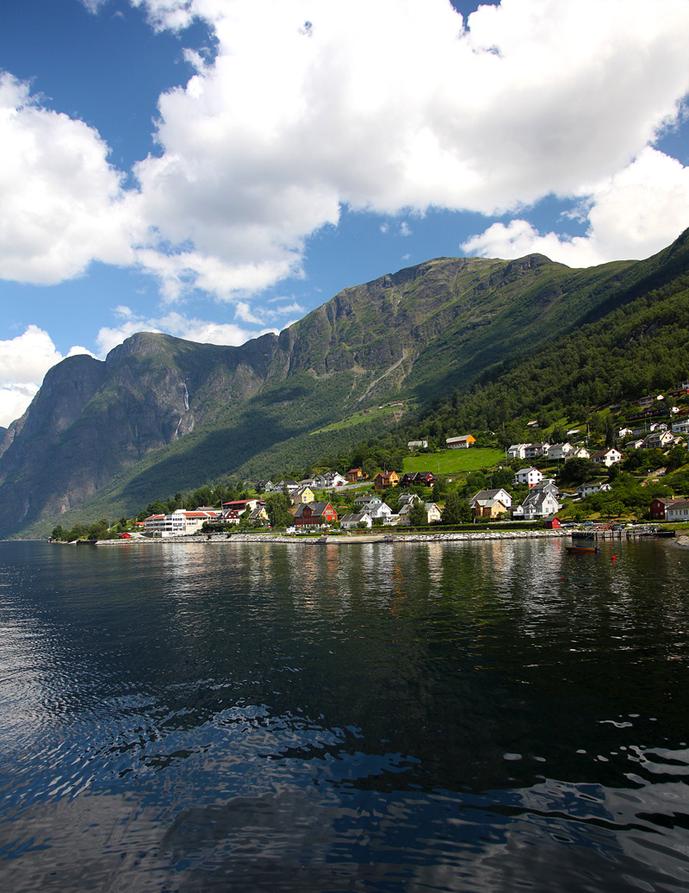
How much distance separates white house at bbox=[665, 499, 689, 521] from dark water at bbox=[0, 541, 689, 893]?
255 feet

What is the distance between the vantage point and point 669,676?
23.5 m

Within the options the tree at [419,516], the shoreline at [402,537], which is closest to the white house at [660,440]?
the shoreline at [402,537]

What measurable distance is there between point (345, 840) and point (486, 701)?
33.0 ft

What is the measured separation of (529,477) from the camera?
15912 cm

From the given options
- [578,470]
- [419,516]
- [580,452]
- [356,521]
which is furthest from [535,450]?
[356,521]

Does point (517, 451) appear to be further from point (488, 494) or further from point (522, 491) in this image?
point (488, 494)

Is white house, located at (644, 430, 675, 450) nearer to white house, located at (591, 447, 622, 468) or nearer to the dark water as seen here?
white house, located at (591, 447, 622, 468)

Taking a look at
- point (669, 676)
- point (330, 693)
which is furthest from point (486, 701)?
point (669, 676)

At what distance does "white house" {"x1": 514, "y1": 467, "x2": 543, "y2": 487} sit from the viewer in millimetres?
158625

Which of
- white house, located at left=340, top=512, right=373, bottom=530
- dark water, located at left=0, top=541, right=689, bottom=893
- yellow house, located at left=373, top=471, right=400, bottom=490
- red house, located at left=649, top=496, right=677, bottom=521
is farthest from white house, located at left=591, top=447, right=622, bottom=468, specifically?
dark water, located at left=0, top=541, right=689, bottom=893

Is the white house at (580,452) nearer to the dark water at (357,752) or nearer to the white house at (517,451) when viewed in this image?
the white house at (517,451)

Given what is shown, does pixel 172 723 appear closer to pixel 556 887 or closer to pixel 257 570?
pixel 556 887

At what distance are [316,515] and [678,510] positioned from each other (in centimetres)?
9892

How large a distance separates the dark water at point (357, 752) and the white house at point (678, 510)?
77.7 meters
